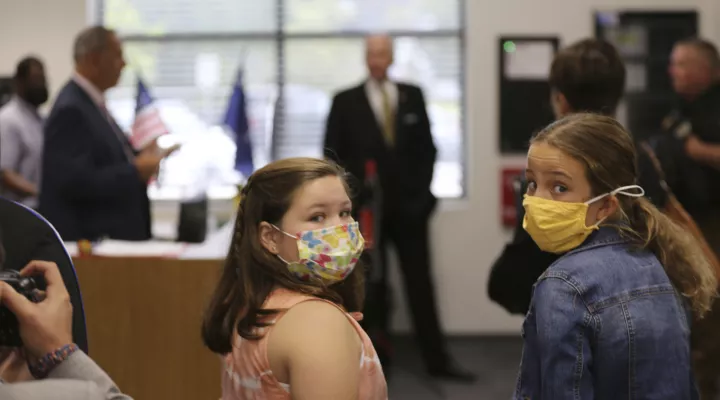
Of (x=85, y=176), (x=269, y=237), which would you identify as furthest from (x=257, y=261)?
(x=85, y=176)

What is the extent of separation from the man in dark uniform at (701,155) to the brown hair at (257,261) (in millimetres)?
2289

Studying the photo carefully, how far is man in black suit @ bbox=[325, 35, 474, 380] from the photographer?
5020 millimetres

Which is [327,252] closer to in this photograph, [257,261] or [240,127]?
[257,261]

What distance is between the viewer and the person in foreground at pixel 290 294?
141 centimetres

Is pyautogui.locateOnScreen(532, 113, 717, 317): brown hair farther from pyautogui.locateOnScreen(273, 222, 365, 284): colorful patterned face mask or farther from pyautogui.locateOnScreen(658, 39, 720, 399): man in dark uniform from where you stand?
pyautogui.locateOnScreen(658, 39, 720, 399): man in dark uniform

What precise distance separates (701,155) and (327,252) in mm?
2450

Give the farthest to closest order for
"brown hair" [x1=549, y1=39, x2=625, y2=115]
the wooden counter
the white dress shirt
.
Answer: the white dress shirt
the wooden counter
"brown hair" [x1=549, y1=39, x2=625, y2=115]

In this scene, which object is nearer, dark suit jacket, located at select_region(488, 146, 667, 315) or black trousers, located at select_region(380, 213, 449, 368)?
dark suit jacket, located at select_region(488, 146, 667, 315)

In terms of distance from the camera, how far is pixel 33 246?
58.2 inches

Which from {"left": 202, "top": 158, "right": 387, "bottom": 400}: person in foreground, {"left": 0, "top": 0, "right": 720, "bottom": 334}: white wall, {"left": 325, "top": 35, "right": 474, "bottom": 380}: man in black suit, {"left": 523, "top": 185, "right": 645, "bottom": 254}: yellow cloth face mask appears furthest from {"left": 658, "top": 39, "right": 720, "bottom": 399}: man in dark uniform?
{"left": 202, "top": 158, "right": 387, "bottom": 400}: person in foreground

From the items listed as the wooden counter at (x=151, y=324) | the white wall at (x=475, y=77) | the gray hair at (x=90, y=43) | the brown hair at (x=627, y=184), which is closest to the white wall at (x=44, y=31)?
the white wall at (x=475, y=77)

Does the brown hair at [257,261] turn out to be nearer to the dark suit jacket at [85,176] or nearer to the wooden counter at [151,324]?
the wooden counter at [151,324]

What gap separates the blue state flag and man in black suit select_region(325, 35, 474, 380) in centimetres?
49

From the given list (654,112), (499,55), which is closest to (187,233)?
(499,55)
